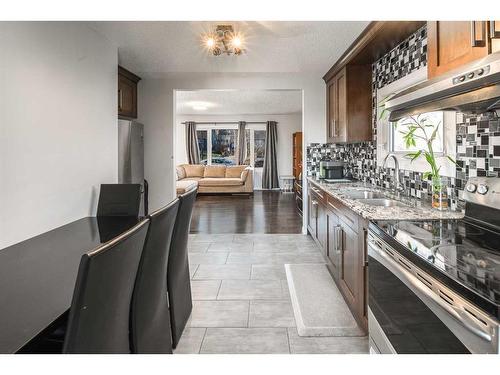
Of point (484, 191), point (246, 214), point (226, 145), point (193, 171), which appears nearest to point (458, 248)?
point (484, 191)

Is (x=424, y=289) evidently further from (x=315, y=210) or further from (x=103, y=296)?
(x=315, y=210)

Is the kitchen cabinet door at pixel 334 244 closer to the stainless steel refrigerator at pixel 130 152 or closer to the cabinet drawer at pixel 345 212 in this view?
the cabinet drawer at pixel 345 212

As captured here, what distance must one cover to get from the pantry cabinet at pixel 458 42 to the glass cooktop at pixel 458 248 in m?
0.77

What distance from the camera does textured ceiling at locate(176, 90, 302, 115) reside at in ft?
24.6

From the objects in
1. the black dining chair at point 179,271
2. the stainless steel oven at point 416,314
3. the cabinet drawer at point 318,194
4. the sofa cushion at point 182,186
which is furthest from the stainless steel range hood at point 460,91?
the sofa cushion at point 182,186

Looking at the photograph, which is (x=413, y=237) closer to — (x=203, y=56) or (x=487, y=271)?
(x=487, y=271)

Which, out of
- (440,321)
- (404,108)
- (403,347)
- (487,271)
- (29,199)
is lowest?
(403,347)

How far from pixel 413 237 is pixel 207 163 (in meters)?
10.2

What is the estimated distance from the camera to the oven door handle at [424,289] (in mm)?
921

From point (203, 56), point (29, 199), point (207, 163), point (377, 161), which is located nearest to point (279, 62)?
point (203, 56)

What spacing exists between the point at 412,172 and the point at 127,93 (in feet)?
12.3

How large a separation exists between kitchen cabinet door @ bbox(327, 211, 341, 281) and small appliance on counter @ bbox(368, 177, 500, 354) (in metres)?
1.08

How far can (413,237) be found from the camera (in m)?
1.51

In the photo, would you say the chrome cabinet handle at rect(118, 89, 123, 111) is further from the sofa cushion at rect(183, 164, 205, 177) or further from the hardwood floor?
the sofa cushion at rect(183, 164, 205, 177)
